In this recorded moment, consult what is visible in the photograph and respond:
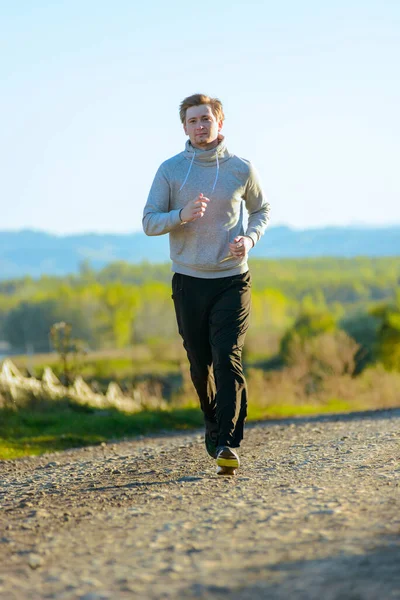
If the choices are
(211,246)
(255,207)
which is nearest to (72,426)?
(255,207)

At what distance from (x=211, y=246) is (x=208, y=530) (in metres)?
2.68

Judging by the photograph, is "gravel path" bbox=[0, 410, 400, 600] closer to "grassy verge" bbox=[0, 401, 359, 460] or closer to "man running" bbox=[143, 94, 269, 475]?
"man running" bbox=[143, 94, 269, 475]

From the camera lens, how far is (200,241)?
23.1 feet

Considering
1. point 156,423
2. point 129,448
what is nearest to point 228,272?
point 129,448

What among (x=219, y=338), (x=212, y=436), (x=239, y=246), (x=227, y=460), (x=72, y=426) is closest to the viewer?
(x=227, y=460)

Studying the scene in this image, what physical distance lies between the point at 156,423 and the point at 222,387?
27.5 ft

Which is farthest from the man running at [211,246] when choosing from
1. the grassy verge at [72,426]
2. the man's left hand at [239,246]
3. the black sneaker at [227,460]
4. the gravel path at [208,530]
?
the grassy verge at [72,426]

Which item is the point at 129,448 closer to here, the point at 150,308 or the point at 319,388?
the point at 319,388

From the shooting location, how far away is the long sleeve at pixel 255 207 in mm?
7215

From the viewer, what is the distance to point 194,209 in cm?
673

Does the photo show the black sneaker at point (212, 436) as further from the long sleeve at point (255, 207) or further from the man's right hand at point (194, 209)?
the man's right hand at point (194, 209)

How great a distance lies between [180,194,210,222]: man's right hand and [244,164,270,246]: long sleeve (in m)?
0.52

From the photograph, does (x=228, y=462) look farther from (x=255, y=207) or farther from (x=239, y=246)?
(x=255, y=207)

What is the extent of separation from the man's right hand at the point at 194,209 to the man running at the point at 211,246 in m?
0.06
